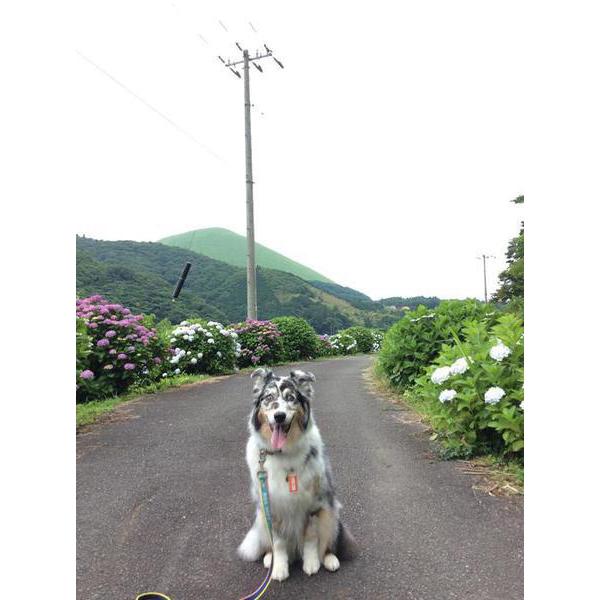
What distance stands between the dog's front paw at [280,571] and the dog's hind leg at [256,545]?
15cm

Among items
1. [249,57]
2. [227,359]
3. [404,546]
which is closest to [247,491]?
[404,546]

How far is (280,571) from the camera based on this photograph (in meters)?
2.72

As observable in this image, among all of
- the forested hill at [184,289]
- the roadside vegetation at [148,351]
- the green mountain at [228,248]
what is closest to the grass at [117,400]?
the roadside vegetation at [148,351]

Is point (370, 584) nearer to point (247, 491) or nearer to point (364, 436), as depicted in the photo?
point (247, 491)

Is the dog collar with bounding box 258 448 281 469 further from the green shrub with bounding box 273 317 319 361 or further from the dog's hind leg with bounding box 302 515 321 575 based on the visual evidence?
the green shrub with bounding box 273 317 319 361

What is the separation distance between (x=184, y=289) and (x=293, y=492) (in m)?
13.5

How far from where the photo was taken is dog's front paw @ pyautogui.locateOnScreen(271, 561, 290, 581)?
8.84 ft

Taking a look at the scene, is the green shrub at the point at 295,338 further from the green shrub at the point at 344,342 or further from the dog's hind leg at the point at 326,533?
the dog's hind leg at the point at 326,533

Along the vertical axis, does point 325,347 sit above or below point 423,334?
below

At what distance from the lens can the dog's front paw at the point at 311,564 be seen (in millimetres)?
2750

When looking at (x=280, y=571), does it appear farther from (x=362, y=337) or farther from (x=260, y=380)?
(x=362, y=337)

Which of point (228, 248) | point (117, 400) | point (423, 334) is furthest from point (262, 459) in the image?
point (228, 248)

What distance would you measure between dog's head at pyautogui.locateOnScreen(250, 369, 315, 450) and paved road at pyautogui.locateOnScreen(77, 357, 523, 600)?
2.94 feet

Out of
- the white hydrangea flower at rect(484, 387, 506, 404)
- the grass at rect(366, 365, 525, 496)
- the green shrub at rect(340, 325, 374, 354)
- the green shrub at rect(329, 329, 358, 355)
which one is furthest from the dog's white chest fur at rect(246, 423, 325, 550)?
the green shrub at rect(340, 325, 374, 354)
